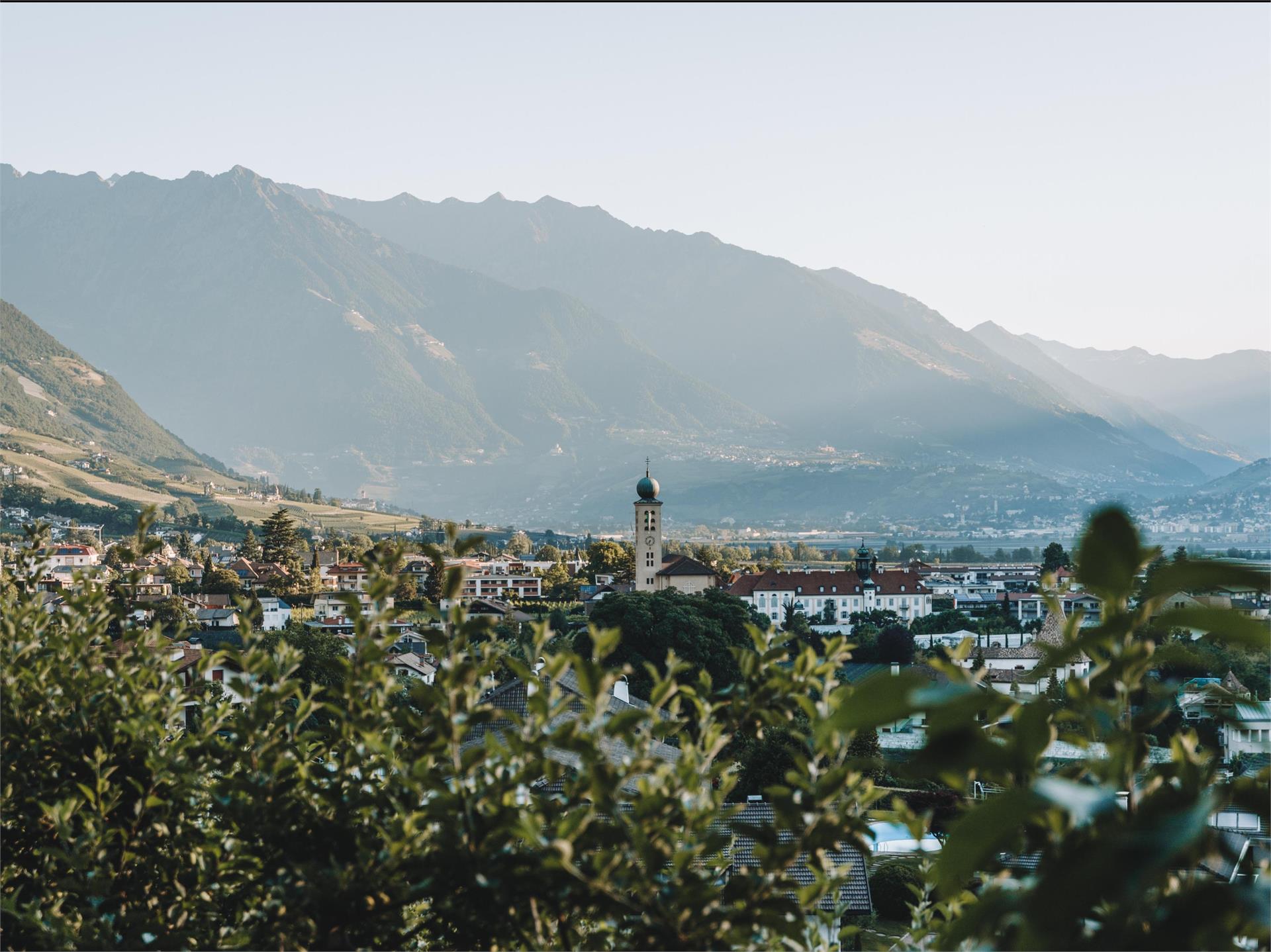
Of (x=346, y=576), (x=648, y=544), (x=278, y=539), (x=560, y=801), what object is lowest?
(x=346, y=576)

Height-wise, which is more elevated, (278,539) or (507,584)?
(278,539)

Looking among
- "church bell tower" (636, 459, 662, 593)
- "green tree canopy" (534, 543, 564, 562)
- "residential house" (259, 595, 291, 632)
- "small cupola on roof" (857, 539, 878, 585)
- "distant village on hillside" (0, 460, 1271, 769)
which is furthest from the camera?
"green tree canopy" (534, 543, 564, 562)

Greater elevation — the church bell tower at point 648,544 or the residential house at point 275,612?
the church bell tower at point 648,544

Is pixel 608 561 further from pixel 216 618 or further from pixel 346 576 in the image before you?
pixel 216 618

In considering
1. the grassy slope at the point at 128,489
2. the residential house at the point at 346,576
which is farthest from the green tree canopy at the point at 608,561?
the grassy slope at the point at 128,489

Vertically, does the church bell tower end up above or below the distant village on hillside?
above

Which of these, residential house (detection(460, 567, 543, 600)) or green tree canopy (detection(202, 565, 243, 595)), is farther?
residential house (detection(460, 567, 543, 600))

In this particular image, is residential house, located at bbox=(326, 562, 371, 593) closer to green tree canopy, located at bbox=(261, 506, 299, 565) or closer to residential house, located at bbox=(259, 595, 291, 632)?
green tree canopy, located at bbox=(261, 506, 299, 565)

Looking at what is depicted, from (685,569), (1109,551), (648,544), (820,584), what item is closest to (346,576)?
(648,544)

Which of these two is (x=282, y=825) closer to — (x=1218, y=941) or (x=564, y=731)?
(x=564, y=731)

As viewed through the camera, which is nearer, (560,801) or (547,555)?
(560,801)

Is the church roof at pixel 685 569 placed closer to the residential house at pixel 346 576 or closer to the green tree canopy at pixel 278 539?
the residential house at pixel 346 576

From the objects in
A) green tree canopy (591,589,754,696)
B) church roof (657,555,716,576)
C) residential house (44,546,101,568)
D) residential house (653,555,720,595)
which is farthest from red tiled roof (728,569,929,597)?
residential house (44,546,101,568)

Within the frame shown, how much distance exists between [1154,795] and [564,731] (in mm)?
1220
